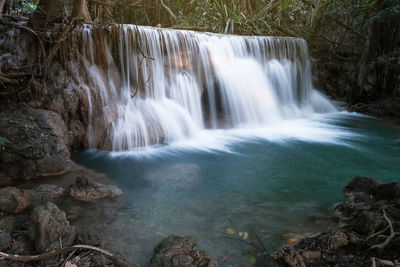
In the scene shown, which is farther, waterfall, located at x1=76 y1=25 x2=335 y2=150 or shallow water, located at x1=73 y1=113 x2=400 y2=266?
waterfall, located at x1=76 y1=25 x2=335 y2=150

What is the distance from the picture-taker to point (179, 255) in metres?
2.42

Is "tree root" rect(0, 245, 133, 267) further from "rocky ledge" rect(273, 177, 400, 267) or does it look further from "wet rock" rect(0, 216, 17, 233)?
"rocky ledge" rect(273, 177, 400, 267)

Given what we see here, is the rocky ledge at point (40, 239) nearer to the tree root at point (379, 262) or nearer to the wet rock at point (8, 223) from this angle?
the wet rock at point (8, 223)

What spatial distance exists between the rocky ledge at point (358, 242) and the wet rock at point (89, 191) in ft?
7.22

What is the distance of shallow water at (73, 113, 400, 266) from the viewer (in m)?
3.03

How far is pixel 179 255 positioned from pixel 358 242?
152 centimetres

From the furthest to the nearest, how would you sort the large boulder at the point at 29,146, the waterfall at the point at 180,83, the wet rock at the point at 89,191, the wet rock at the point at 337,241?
the waterfall at the point at 180,83 < the large boulder at the point at 29,146 < the wet rock at the point at 89,191 < the wet rock at the point at 337,241

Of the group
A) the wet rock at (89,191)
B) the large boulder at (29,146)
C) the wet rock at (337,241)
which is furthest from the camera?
the large boulder at (29,146)

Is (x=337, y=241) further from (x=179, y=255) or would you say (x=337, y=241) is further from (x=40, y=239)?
(x=40, y=239)

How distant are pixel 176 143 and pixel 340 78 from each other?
857cm

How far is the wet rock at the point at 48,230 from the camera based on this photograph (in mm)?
2457

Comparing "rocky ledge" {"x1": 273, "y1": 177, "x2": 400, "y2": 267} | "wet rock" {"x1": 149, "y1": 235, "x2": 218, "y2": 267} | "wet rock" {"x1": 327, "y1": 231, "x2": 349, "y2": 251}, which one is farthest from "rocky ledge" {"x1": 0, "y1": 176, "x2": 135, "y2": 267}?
"wet rock" {"x1": 327, "y1": 231, "x2": 349, "y2": 251}

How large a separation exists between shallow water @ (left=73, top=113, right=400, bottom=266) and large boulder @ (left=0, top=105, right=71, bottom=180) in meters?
0.59

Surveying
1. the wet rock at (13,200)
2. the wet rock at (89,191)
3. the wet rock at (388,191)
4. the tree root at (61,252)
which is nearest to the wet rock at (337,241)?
the wet rock at (388,191)
